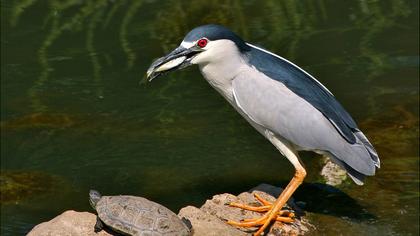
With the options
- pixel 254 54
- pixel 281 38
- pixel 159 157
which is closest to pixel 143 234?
pixel 254 54

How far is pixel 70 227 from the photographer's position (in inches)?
250

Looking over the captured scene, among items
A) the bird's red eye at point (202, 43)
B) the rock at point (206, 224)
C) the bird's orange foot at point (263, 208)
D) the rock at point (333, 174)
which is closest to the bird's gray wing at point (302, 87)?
the bird's red eye at point (202, 43)

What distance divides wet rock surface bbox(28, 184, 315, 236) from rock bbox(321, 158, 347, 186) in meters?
0.78

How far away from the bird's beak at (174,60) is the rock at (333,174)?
191cm

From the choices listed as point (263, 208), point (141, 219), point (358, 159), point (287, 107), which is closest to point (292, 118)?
point (287, 107)

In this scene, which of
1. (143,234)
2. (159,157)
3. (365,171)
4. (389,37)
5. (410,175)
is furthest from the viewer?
(389,37)

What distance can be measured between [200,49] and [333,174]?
196 centimetres

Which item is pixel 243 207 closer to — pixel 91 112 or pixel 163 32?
pixel 91 112

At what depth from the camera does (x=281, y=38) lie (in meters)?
11.3

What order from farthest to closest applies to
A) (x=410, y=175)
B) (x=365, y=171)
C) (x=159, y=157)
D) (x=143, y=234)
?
(x=159, y=157) → (x=410, y=175) → (x=365, y=171) → (x=143, y=234)

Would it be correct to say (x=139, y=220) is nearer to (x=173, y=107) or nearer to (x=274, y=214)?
(x=274, y=214)

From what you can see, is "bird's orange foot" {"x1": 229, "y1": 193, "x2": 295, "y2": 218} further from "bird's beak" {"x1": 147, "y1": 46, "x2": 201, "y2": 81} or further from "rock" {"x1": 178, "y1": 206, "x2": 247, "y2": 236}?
"bird's beak" {"x1": 147, "y1": 46, "x2": 201, "y2": 81}

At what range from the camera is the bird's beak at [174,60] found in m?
6.72

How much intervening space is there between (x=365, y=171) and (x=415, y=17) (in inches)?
213
